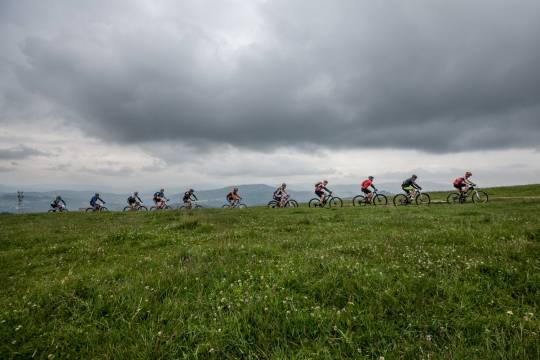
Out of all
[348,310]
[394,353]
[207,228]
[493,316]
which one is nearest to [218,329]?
[348,310]

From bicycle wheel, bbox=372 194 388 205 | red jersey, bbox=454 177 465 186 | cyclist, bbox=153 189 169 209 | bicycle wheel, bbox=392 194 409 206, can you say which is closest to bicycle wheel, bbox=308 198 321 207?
bicycle wheel, bbox=372 194 388 205

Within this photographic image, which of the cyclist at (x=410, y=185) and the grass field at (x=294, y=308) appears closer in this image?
the grass field at (x=294, y=308)

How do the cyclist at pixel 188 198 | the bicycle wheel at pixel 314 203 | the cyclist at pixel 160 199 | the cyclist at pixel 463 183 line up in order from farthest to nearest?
the cyclist at pixel 160 199 → the cyclist at pixel 188 198 → the bicycle wheel at pixel 314 203 → the cyclist at pixel 463 183

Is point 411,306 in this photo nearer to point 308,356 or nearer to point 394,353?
point 394,353

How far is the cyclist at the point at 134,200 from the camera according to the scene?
1719 inches

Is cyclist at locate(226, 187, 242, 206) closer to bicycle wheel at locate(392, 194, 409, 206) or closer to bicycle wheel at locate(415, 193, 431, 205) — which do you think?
bicycle wheel at locate(392, 194, 409, 206)

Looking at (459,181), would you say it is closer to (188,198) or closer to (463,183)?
(463,183)

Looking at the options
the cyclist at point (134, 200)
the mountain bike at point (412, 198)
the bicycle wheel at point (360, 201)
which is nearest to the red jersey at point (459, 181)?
the mountain bike at point (412, 198)

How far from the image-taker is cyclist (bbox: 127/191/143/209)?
143 ft

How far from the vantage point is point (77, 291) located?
5457 millimetres

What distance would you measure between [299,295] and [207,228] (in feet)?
34.1

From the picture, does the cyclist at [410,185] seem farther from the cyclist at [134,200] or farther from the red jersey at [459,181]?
the cyclist at [134,200]

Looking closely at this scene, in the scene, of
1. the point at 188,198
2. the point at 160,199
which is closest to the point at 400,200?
the point at 188,198

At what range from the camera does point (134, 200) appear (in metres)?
44.6
